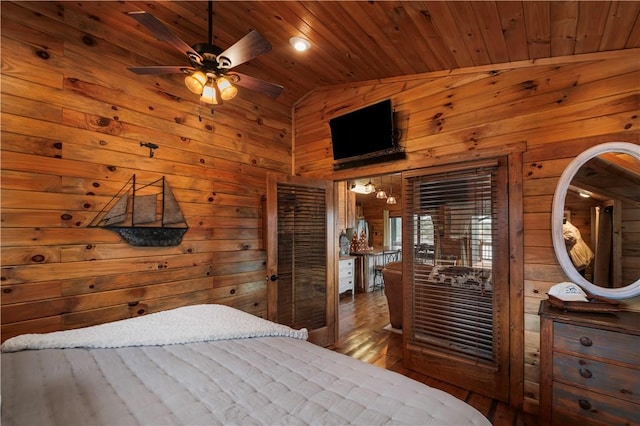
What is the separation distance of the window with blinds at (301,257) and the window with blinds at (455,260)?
106 cm

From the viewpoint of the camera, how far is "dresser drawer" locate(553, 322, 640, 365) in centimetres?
149

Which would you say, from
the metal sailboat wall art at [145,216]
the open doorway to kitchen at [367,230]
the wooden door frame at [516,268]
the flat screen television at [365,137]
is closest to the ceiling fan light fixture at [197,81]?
the metal sailboat wall art at [145,216]

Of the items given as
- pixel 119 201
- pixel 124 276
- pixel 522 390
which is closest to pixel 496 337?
pixel 522 390

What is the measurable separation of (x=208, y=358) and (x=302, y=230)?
202 centimetres

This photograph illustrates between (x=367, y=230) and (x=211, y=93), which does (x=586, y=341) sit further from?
(x=367, y=230)

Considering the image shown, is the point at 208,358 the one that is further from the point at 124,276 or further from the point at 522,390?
the point at 522,390

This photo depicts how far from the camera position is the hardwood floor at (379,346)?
7.05ft

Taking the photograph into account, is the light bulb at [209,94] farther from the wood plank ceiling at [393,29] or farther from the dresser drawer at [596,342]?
the dresser drawer at [596,342]

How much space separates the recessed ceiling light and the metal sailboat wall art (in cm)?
161

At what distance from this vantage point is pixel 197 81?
71.3 inches

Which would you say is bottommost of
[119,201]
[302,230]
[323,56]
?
[302,230]

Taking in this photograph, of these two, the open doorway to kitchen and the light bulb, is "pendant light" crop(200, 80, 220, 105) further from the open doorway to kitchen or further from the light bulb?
the open doorway to kitchen

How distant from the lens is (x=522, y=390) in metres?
2.17

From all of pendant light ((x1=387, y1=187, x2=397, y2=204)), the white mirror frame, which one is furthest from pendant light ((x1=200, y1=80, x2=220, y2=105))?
pendant light ((x1=387, y1=187, x2=397, y2=204))
